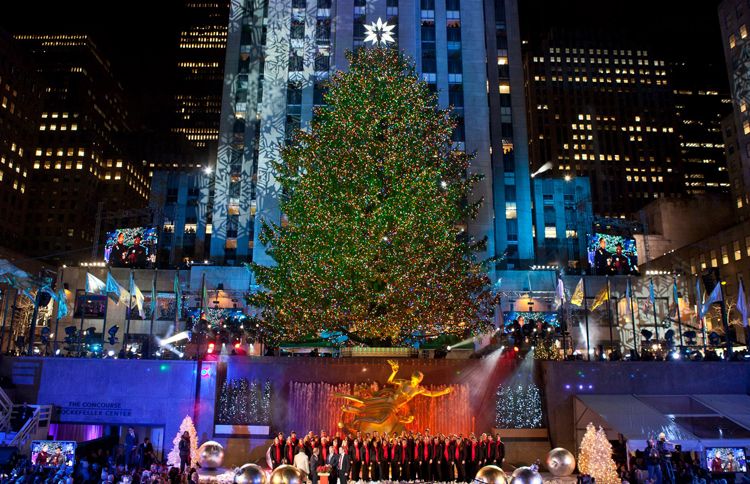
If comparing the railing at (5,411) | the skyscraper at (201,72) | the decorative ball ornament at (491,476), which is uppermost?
the skyscraper at (201,72)

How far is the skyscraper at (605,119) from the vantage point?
5133 inches

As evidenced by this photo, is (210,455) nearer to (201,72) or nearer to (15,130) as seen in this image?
(15,130)

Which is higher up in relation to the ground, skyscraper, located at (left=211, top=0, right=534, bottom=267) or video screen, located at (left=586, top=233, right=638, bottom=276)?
skyscraper, located at (left=211, top=0, right=534, bottom=267)

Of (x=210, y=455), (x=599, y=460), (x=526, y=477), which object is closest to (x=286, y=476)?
(x=210, y=455)

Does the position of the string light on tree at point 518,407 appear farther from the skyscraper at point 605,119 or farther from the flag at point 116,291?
the skyscraper at point 605,119

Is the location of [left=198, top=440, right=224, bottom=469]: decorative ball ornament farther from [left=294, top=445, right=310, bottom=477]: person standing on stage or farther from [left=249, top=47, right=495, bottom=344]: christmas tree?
[left=249, top=47, right=495, bottom=344]: christmas tree

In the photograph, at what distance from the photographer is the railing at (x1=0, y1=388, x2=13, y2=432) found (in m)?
22.5

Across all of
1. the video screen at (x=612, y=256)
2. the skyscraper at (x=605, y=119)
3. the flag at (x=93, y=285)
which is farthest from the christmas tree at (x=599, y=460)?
the skyscraper at (x=605, y=119)

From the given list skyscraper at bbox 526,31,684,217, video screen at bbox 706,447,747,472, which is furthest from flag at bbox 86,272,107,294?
skyscraper at bbox 526,31,684,217

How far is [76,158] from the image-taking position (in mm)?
126625

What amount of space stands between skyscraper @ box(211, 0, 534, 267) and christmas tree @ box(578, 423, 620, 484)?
29911 mm

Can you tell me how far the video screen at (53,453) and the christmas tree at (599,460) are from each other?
17027 mm

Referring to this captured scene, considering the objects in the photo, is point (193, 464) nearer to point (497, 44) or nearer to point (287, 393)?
point (287, 393)

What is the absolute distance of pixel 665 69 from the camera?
144500 mm
